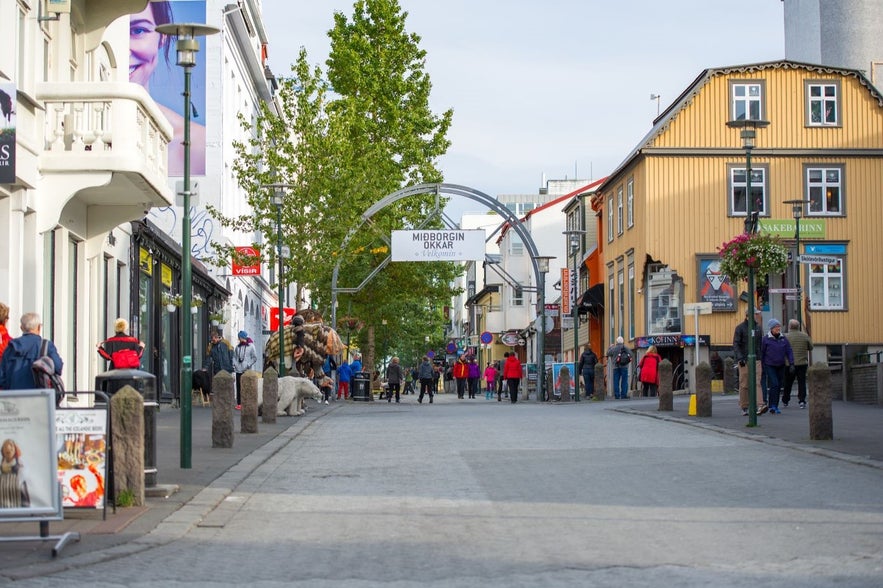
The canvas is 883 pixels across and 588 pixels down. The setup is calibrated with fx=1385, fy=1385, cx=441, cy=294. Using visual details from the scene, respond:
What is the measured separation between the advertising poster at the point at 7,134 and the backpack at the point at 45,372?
473cm

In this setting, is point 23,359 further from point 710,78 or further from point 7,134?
point 710,78

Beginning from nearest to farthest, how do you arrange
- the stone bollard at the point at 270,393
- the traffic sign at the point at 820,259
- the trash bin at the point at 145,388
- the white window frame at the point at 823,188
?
the trash bin at the point at 145,388 < the stone bollard at the point at 270,393 < the traffic sign at the point at 820,259 < the white window frame at the point at 823,188

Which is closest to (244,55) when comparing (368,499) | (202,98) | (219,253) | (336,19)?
(336,19)

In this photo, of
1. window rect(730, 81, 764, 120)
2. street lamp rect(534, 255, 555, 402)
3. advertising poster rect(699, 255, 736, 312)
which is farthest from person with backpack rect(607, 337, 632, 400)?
window rect(730, 81, 764, 120)

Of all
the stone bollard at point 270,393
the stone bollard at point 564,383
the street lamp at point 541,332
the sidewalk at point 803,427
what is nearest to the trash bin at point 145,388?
the sidewalk at point 803,427

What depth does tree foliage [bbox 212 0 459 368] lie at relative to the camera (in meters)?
40.4

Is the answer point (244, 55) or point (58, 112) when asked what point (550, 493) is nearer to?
point (58, 112)

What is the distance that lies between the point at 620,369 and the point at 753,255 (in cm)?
1687

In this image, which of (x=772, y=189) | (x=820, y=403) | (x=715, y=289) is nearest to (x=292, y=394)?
(x=820, y=403)

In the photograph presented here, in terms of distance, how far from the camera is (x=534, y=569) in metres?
7.99

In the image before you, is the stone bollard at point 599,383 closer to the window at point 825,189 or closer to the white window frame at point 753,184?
the white window frame at point 753,184

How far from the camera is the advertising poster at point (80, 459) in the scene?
10.2m

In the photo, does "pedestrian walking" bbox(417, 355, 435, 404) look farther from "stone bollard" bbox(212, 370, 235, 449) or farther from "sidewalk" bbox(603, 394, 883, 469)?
"stone bollard" bbox(212, 370, 235, 449)

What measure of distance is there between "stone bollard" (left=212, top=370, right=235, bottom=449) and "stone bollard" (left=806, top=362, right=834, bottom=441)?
24.6 feet
